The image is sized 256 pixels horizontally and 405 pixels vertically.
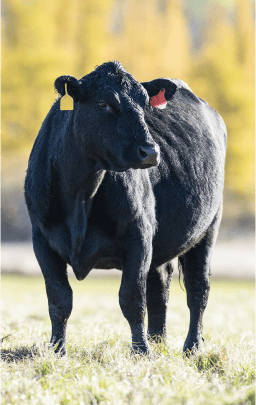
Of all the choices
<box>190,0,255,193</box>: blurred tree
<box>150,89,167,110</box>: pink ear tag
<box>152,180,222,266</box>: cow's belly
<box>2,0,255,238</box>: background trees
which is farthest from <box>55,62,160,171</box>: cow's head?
<box>190,0,255,193</box>: blurred tree

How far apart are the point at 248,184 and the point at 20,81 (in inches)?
427

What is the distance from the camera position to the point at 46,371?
3.05 m

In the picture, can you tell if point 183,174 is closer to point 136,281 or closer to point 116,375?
point 136,281

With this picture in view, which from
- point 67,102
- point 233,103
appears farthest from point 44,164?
point 233,103

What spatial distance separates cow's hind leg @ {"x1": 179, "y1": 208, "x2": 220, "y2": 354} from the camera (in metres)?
4.84

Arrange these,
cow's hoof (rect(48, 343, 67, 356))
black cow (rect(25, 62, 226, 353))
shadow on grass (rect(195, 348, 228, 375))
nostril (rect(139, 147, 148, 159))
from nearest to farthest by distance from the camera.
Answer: nostril (rect(139, 147, 148, 159))
black cow (rect(25, 62, 226, 353))
shadow on grass (rect(195, 348, 228, 375))
cow's hoof (rect(48, 343, 67, 356))

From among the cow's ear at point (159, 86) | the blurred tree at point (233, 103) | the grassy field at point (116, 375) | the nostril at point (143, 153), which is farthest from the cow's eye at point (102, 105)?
the blurred tree at point (233, 103)

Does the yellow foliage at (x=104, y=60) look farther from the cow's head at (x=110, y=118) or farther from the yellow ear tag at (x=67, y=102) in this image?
the cow's head at (x=110, y=118)

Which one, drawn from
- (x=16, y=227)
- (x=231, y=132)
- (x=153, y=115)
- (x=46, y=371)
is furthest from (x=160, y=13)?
(x=46, y=371)

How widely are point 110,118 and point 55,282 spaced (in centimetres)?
137

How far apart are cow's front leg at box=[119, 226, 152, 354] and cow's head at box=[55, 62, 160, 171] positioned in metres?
0.64

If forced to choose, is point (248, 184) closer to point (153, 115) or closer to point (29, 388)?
point (153, 115)

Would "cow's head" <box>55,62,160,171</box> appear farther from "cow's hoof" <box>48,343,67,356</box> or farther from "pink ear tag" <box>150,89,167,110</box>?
"cow's hoof" <box>48,343,67,356</box>

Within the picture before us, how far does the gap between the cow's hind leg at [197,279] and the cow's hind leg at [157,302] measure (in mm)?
255
